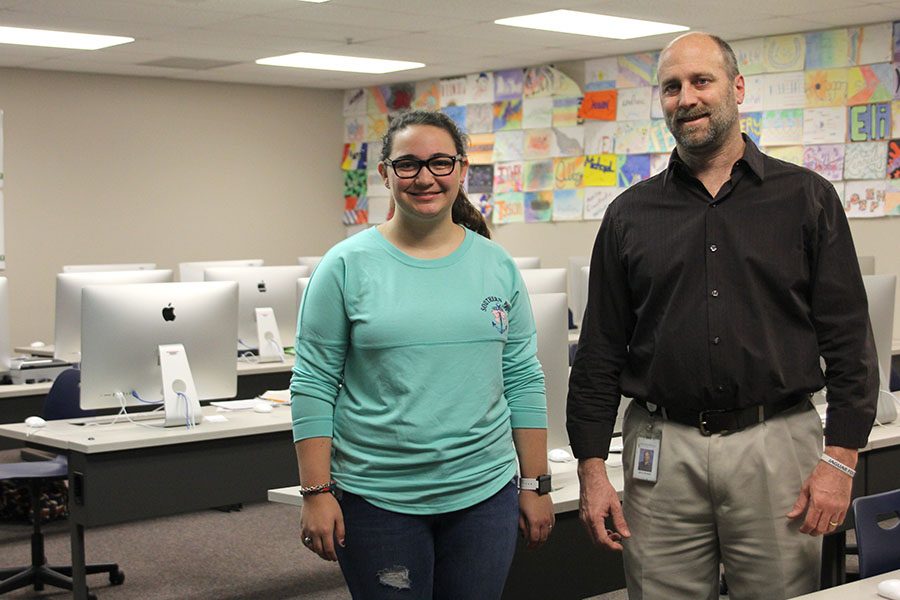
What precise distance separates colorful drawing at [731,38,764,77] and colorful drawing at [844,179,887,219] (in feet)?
3.45

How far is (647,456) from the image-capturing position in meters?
2.31

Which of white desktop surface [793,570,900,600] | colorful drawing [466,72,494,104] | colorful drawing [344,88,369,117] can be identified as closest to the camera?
white desktop surface [793,570,900,600]

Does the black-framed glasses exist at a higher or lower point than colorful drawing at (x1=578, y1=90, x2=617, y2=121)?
lower

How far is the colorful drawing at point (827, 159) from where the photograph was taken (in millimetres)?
7797

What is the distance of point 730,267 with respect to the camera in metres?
2.24

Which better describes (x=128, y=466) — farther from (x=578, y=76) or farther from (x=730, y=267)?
(x=578, y=76)

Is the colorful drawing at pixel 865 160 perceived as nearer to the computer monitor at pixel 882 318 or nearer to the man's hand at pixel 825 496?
the computer monitor at pixel 882 318

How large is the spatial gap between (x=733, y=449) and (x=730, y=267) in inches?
13.4

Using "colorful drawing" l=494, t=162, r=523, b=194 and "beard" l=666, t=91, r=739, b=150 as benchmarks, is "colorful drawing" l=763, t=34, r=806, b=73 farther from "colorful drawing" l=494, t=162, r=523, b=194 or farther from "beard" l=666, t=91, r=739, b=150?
"beard" l=666, t=91, r=739, b=150

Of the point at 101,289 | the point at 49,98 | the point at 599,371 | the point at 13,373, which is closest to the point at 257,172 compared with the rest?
the point at 49,98

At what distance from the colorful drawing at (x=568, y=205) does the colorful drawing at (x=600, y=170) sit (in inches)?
5.7

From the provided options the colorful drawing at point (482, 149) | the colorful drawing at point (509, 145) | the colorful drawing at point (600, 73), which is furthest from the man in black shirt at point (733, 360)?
the colorful drawing at point (482, 149)

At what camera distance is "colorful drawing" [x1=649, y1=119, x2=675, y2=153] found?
28.6ft

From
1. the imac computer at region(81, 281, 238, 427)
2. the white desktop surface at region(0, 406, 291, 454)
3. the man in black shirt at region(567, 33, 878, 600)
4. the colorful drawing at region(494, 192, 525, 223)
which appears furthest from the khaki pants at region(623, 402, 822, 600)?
the colorful drawing at region(494, 192, 525, 223)
